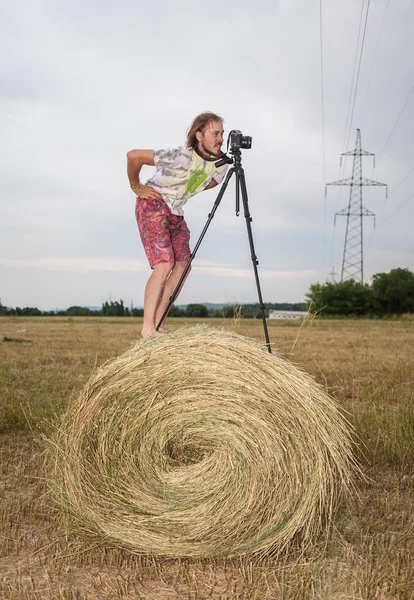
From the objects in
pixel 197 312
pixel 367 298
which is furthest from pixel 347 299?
pixel 197 312

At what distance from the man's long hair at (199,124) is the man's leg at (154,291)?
0.86 metres

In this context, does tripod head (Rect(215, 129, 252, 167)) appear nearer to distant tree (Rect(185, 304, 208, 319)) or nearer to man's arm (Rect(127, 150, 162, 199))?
man's arm (Rect(127, 150, 162, 199))

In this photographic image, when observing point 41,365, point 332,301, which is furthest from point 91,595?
point 332,301

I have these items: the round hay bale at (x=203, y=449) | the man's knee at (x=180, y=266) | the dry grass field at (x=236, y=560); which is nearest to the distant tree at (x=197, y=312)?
the dry grass field at (x=236, y=560)

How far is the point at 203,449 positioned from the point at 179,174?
6.39 feet

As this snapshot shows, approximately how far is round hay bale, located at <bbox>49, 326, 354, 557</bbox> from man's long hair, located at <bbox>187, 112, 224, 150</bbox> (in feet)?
5.12

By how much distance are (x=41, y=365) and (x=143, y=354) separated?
8067 millimetres

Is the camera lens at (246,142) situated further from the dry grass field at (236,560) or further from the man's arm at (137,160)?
the dry grass field at (236,560)

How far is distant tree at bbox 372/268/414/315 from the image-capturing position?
1725 inches

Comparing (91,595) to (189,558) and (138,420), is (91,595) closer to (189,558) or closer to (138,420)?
(189,558)

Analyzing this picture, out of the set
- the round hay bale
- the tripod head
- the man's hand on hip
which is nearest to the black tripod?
the tripod head

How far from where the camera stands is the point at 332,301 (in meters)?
43.9

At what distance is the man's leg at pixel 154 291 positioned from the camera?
4793 mm

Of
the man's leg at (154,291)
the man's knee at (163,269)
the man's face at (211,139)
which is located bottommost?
the man's leg at (154,291)
